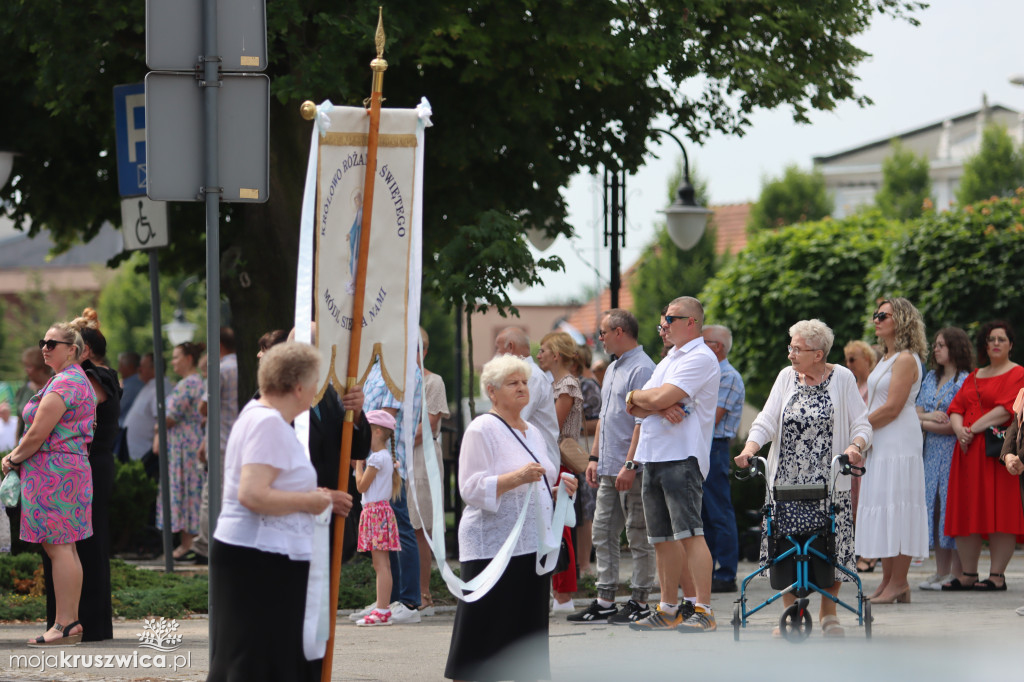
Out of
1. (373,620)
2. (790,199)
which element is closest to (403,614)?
(373,620)

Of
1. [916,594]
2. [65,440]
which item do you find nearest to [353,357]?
[65,440]

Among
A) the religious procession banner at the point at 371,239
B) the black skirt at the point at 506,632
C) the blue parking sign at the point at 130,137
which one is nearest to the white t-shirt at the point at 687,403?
the black skirt at the point at 506,632

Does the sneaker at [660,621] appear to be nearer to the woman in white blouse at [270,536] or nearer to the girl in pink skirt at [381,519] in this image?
the girl in pink skirt at [381,519]

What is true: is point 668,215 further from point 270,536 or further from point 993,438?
point 270,536

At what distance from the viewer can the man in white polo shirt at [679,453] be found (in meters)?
9.10

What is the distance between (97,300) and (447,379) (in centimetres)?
2858

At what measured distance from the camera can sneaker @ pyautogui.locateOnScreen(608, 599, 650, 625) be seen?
31.9 feet

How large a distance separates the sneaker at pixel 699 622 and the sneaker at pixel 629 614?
1.48ft

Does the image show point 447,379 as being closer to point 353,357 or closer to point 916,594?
point 916,594

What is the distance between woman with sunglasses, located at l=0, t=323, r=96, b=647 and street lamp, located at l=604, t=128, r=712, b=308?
6008 mm

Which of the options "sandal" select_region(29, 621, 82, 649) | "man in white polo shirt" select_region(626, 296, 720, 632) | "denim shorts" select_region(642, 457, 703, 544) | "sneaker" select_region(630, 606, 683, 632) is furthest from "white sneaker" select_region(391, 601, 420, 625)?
"sandal" select_region(29, 621, 82, 649)

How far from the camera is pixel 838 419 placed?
8812mm

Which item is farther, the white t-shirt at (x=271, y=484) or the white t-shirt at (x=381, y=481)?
the white t-shirt at (x=381, y=481)

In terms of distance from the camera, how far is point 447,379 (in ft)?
163
